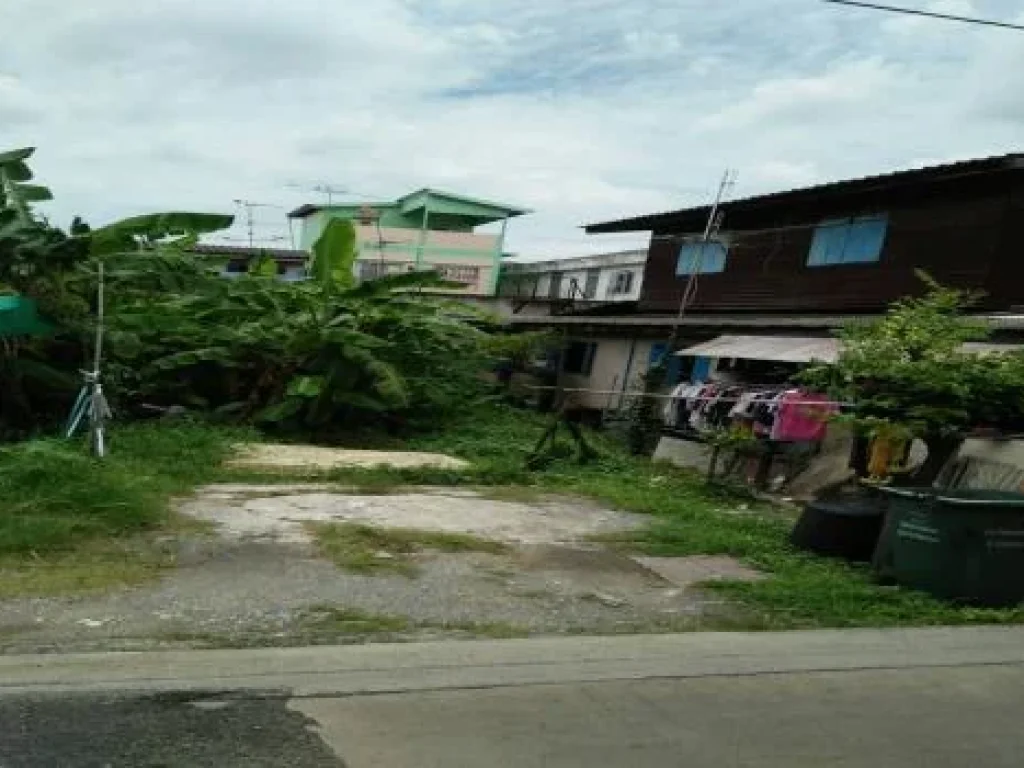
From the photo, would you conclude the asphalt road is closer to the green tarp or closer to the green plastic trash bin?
the green plastic trash bin

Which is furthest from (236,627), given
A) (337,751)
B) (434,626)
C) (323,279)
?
(323,279)

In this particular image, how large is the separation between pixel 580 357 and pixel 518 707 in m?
21.4

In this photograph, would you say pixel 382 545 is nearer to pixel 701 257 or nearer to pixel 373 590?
pixel 373 590

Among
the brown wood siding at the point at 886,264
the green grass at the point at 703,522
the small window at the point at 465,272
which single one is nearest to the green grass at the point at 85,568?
the green grass at the point at 703,522

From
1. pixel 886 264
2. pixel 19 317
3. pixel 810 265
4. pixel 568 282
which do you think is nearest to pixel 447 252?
pixel 568 282

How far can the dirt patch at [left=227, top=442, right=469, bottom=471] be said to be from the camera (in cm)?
1343

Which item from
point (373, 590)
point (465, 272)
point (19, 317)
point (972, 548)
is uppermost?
point (465, 272)

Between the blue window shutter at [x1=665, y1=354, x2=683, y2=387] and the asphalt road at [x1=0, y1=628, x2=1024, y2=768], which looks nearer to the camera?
the asphalt road at [x1=0, y1=628, x2=1024, y2=768]

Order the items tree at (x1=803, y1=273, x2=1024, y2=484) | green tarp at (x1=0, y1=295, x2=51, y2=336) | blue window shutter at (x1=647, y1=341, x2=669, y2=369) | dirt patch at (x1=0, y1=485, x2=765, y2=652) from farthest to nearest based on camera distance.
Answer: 1. blue window shutter at (x1=647, y1=341, x2=669, y2=369)
2. green tarp at (x1=0, y1=295, x2=51, y2=336)
3. tree at (x1=803, y1=273, x2=1024, y2=484)
4. dirt patch at (x1=0, y1=485, x2=765, y2=652)

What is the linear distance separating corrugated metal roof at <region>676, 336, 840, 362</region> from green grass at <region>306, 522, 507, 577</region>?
283 inches

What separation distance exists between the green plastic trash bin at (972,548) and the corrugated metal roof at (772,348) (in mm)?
6664

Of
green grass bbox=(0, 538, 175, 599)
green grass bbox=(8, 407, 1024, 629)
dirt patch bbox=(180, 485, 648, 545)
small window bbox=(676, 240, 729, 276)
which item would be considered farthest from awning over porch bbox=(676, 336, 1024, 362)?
green grass bbox=(0, 538, 175, 599)

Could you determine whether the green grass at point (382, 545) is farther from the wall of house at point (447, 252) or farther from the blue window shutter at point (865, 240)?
the wall of house at point (447, 252)

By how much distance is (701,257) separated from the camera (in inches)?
939
